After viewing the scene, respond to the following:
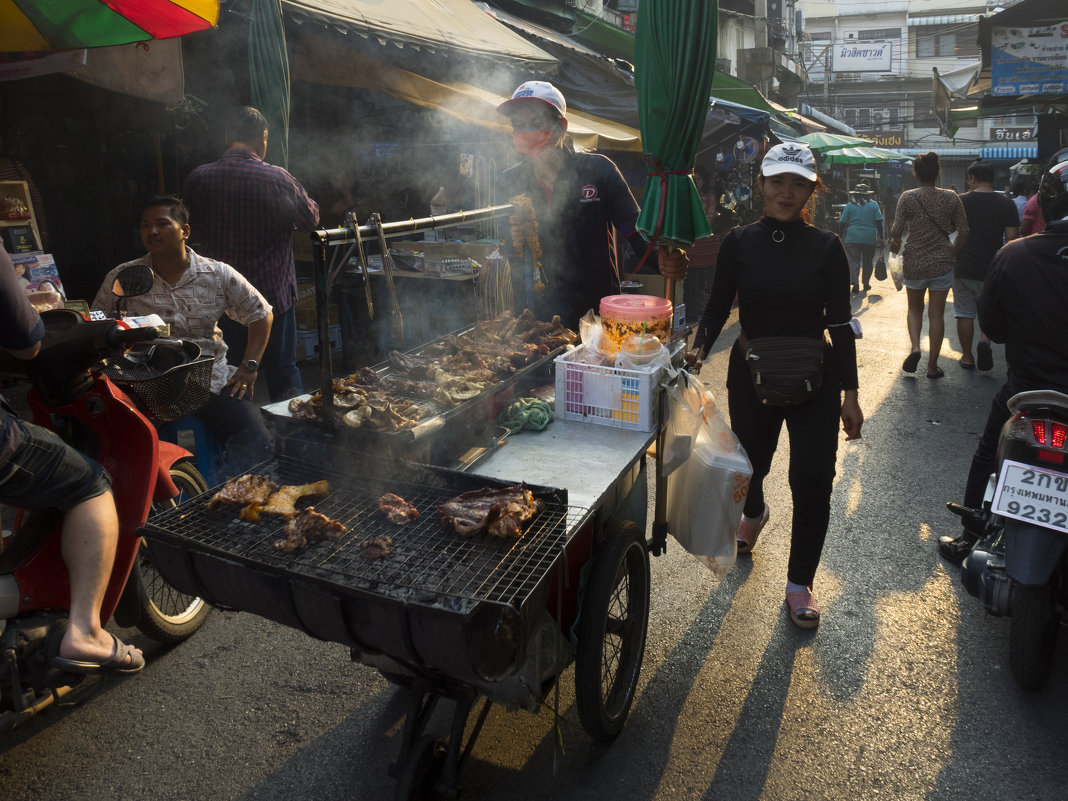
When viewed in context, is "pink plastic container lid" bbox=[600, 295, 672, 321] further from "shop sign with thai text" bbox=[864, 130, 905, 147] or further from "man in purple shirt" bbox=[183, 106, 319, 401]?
"shop sign with thai text" bbox=[864, 130, 905, 147]

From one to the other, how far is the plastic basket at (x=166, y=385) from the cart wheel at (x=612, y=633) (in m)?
1.83

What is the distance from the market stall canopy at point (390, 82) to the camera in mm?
7793

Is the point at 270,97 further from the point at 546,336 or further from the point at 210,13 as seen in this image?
the point at 546,336

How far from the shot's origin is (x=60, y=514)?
2.90 meters

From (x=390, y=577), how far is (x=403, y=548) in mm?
195

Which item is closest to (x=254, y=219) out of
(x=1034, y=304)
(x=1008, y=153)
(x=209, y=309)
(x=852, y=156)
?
(x=209, y=309)

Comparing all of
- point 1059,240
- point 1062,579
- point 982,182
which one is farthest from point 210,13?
point 982,182

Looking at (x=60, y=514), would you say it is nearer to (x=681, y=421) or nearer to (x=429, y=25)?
(x=681, y=421)

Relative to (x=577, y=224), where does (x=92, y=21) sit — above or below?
above

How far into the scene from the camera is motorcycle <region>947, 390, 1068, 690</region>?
3.09m

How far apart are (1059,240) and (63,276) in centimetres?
887

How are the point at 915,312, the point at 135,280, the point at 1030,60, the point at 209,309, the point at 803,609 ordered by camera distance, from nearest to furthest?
1. the point at 135,280
2. the point at 803,609
3. the point at 209,309
4. the point at 915,312
5. the point at 1030,60

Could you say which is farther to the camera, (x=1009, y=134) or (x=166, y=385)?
(x=1009, y=134)

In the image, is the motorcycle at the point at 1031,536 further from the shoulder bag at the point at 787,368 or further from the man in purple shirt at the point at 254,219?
the man in purple shirt at the point at 254,219
